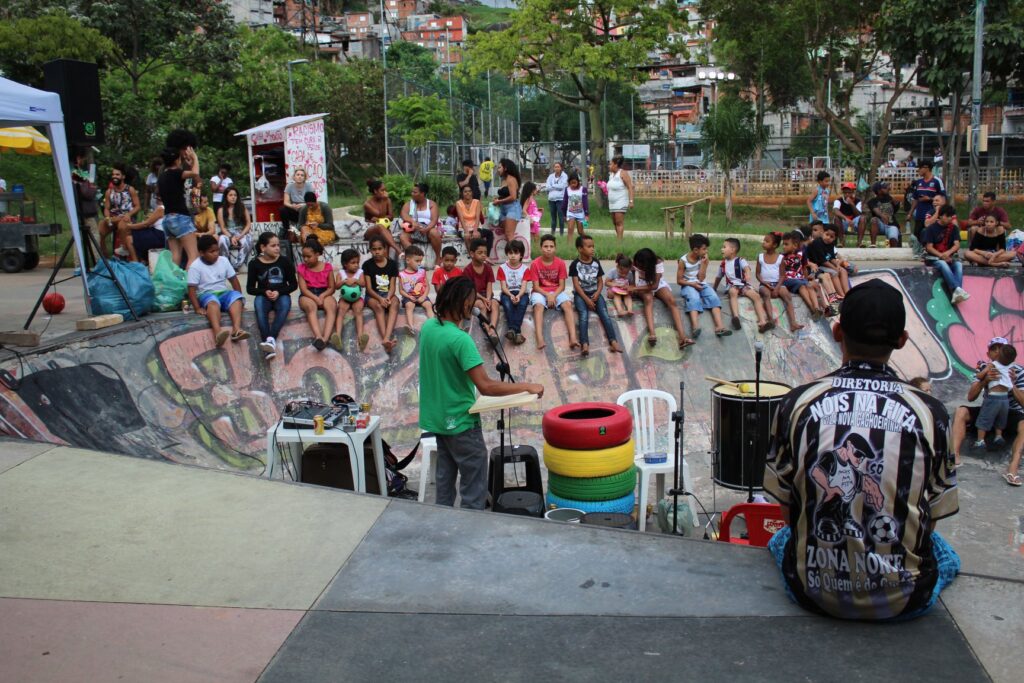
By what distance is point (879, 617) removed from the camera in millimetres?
3592

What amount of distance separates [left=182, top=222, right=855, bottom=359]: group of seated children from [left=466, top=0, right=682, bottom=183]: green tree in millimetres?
17170

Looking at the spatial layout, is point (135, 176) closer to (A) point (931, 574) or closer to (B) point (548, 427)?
(B) point (548, 427)

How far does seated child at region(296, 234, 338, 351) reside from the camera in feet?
34.2

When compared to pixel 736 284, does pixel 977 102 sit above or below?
above

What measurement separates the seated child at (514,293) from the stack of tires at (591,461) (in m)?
4.03

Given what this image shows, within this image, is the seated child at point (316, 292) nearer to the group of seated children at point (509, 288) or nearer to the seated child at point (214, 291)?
the group of seated children at point (509, 288)

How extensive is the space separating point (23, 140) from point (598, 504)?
13909 millimetres

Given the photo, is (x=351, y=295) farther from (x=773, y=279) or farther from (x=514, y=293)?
(x=773, y=279)

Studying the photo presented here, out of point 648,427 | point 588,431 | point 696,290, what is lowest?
point 648,427

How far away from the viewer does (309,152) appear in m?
19.2

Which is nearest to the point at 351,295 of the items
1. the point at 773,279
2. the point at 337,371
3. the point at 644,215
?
the point at 337,371

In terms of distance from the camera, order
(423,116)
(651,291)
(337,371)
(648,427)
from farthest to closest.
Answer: (423,116) < (651,291) < (337,371) < (648,427)

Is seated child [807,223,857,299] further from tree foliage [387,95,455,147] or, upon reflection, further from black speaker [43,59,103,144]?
tree foliage [387,95,455,147]

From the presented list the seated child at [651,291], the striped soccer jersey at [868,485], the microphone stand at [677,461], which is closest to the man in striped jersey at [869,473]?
the striped soccer jersey at [868,485]
